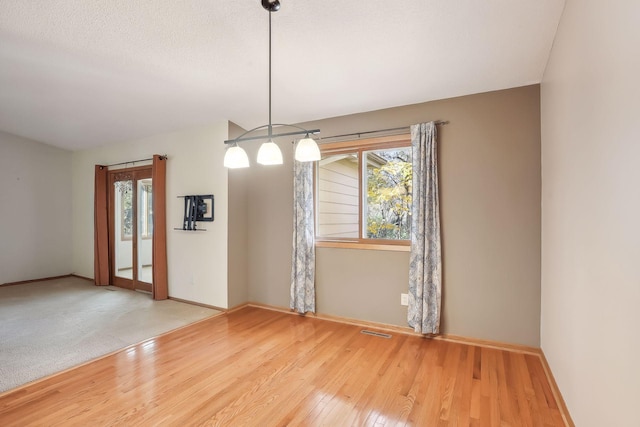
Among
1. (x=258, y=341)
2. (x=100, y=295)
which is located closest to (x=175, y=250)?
(x=100, y=295)

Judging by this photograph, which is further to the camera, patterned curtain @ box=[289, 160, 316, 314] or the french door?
the french door

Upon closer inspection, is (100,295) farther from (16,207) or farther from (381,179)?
(381,179)

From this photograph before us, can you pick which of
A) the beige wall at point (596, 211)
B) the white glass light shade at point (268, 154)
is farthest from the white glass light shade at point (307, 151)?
the beige wall at point (596, 211)

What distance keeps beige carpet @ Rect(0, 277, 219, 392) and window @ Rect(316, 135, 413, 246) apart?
2301 mm

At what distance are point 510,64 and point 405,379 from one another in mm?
2815

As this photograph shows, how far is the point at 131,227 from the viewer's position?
5316 millimetres

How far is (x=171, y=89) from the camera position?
3377mm

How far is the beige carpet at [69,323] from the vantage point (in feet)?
8.87

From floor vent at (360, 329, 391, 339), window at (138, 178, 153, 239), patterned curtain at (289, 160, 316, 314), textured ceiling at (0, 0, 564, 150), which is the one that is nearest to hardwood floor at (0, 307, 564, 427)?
floor vent at (360, 329, 391, 339)

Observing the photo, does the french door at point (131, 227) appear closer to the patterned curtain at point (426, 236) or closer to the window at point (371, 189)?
the window at point (371, 189)

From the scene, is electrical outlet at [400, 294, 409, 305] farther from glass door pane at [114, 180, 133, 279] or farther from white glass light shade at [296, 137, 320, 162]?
glass door pane at [114, 180, 133, 279]

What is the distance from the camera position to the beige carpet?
2703 millimetres

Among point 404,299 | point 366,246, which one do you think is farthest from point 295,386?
point 366,246

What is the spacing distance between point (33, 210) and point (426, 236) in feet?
23.7
